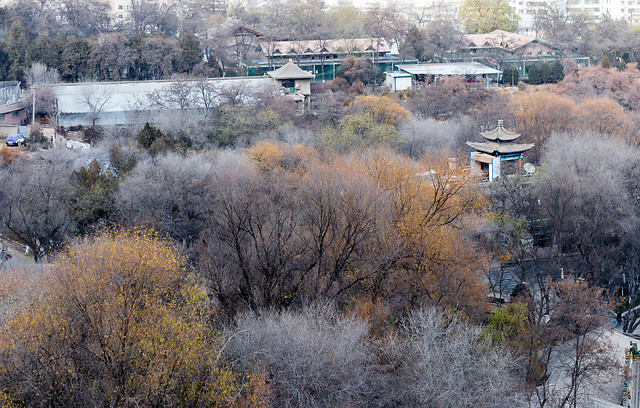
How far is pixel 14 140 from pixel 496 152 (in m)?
19.2

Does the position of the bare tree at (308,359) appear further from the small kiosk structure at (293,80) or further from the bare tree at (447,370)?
the small kiosk structure at (293,80)

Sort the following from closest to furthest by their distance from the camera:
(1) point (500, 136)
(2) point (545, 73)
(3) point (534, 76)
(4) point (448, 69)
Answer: (1) point (500, 136) → (4) point (448, 69) → (2) point (545, 73) → (3) point (534, 76)

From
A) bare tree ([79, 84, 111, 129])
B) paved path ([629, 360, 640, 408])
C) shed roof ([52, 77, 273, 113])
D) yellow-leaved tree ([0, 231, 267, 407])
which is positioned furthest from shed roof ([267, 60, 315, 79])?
yellow-leaved tree ([0, 231, 267, 407])

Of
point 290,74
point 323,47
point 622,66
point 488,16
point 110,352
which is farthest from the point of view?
point 488,16

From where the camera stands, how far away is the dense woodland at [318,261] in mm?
12469

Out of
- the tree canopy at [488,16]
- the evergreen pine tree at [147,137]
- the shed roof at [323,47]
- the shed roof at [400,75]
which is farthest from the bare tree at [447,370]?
the tree canopy at [488,16]

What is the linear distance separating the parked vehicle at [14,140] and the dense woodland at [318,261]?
3.09 feet

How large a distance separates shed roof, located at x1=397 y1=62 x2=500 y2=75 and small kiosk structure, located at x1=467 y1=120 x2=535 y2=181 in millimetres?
15304

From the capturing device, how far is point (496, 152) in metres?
26.0

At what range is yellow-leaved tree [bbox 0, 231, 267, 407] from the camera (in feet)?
38.6

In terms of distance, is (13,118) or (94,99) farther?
(94,99)

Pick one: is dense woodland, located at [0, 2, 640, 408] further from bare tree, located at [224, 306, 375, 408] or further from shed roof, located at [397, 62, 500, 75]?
shed roof, located at [397, 62, 500, 75]

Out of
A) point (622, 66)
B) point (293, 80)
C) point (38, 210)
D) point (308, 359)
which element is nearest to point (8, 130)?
point (38, 210)

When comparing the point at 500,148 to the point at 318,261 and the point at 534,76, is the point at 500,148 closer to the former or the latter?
the point at 318,261
